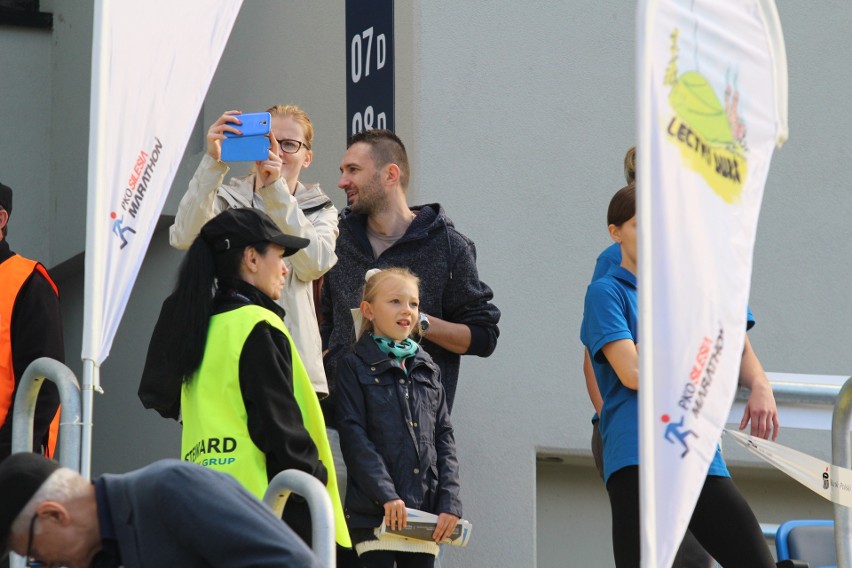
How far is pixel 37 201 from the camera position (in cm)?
996

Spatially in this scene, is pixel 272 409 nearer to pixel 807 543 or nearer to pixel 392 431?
pixel 392 431

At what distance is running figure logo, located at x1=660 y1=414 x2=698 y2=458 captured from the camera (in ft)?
10.8

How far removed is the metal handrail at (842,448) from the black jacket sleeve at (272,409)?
169cm

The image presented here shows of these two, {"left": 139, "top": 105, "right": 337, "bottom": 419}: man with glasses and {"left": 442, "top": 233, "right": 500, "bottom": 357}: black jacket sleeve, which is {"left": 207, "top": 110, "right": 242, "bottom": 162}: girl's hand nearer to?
{"left": 139, "top": 105, "right": 337, "bottom": 419}: man with glasses

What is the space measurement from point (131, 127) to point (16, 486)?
142cm

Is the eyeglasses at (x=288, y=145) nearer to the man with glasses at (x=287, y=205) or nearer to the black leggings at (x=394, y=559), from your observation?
the man with glasses at (x=287, y=205)

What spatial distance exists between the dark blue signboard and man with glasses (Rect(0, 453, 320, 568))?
4.24 m

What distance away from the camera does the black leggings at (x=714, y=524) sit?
4.41 m

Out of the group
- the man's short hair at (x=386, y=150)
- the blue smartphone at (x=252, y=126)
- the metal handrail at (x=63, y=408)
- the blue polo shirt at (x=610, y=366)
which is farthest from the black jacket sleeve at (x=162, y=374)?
the man's short hair at (x=386, y=150)

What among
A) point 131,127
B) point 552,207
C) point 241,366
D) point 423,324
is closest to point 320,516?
point 241,366

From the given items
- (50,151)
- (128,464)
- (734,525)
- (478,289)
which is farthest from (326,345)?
(50,151)

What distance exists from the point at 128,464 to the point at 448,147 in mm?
3836

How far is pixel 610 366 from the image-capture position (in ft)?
15.4

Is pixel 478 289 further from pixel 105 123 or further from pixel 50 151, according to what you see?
pixel 50 151
